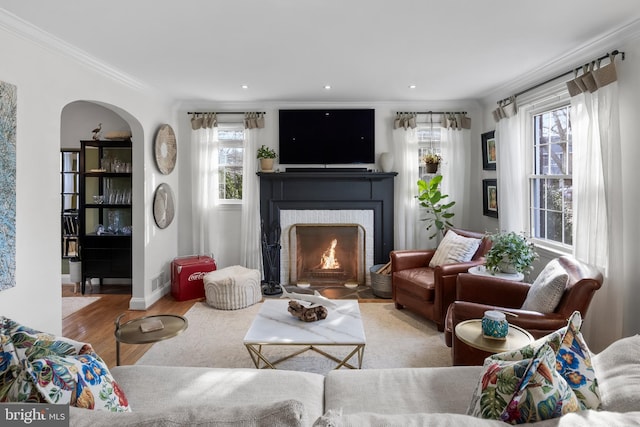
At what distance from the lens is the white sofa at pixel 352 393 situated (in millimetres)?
1008

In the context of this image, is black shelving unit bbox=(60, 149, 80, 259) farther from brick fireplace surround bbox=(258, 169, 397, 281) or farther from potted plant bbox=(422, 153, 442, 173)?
potted plant bbox=(422, 153, 442, 173)

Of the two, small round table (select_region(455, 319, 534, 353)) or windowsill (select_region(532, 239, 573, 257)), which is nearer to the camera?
small round table (select_region(455, 319, 534, 353))

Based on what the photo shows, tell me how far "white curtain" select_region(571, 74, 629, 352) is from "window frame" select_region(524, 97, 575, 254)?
1.51 feet

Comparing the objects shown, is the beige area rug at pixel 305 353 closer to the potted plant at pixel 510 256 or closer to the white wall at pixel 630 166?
the potted plant at pixel 510 256

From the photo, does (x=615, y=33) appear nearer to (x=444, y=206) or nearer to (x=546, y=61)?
(x=546, y=61)

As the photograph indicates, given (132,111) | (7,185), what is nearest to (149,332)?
(7,185)

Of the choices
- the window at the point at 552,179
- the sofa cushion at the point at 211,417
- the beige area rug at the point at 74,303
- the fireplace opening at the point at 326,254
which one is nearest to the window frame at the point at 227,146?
the fireplace opening at the point at 326,254

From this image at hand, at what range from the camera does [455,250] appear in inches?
166

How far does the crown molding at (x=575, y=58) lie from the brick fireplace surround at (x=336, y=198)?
1796 millimetres

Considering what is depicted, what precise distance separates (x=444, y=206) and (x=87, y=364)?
442 cm

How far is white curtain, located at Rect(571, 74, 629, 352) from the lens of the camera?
2.85 metres

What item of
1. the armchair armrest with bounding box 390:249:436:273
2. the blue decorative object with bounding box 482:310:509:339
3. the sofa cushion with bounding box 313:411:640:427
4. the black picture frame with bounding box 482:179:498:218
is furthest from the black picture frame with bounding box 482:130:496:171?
the sofa cushion with bounding box 313:411:640:427

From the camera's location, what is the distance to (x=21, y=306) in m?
2.78

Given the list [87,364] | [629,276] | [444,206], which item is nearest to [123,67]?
[87,364]
